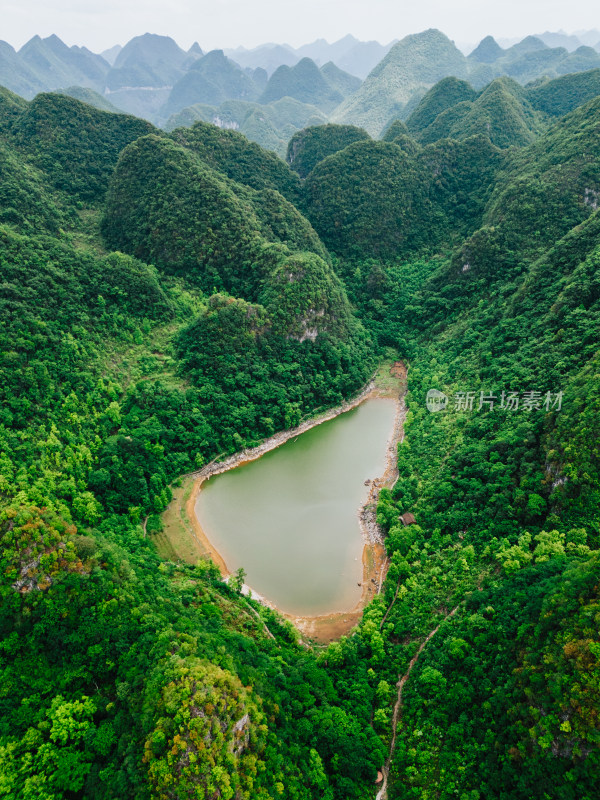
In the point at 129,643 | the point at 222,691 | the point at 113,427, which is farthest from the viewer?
the point at 113,427

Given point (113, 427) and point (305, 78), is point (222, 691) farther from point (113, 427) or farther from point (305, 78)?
point (305, 78)

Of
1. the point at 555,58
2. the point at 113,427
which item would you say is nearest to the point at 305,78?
the point at 555,58

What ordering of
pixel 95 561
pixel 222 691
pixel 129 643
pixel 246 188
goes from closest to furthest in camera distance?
1. pixel 222 691
2. pixel 129 643
3. pixel 95 561
4. pixel 246 188

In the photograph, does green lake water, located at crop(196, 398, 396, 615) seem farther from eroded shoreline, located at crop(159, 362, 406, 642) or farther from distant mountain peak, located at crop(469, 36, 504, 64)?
distant mountain peak, located at crop(469, 36, 504, 64)

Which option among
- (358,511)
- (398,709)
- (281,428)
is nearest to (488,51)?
(281,428)

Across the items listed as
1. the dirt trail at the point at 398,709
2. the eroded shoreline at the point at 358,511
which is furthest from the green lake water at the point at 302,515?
the dirt trail at the point at 398,709

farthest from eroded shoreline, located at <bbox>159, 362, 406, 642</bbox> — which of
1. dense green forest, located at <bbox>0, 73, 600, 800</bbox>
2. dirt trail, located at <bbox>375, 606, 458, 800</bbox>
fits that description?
dirt trail, located at <bbox>375, 606, 458, 800</bbox>

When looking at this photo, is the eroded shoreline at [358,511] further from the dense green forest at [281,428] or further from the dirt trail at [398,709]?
the dirt trail at [398,709]

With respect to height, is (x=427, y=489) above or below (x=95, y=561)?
below
